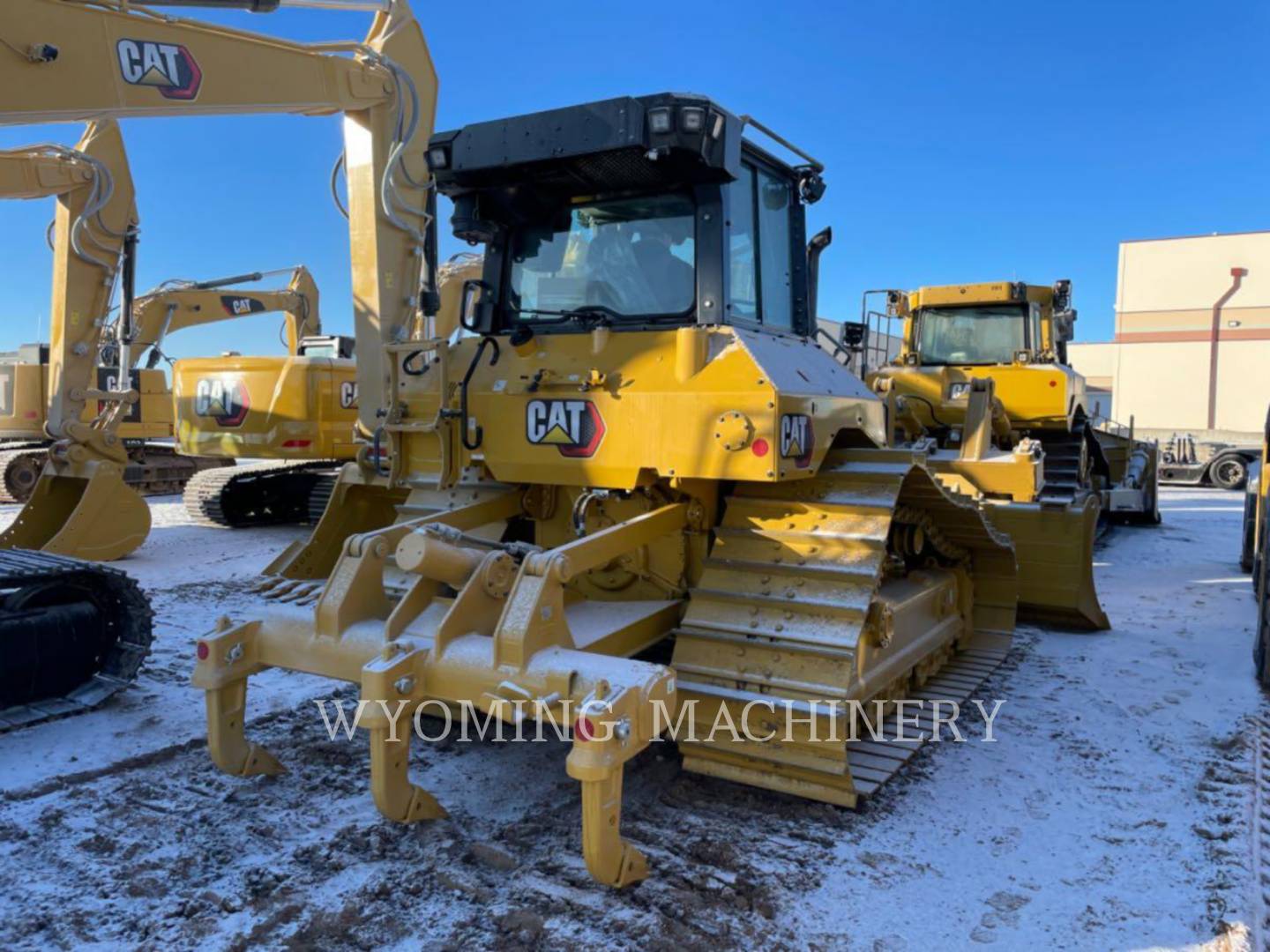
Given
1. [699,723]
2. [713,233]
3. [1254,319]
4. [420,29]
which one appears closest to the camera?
[699,723]

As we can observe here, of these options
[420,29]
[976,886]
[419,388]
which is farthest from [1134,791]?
[420,29]

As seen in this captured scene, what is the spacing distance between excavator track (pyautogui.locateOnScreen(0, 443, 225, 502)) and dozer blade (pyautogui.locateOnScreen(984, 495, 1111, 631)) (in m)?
10.9

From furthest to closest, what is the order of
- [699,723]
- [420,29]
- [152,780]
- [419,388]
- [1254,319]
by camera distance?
[1254,319], [420,29], [419,388], [152,780], [699,723]

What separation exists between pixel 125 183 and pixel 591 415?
7.51 meters

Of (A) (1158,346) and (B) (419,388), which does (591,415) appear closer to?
(B) (419,388)

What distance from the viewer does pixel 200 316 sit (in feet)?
46.1

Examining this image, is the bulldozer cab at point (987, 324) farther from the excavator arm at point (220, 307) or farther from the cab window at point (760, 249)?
the excavator arm at point (220, 307)

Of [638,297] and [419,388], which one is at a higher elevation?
[638,297]

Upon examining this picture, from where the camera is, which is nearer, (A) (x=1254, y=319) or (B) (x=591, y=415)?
(B) (x=591, y=415)

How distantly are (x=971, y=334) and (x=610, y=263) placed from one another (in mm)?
7275

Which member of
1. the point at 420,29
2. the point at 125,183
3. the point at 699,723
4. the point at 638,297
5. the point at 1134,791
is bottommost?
the point at 1134,791

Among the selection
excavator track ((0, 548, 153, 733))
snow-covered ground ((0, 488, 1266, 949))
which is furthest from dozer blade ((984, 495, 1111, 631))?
excavator track ((0, 548, 153, 733))

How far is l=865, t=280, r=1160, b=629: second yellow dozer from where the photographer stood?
652cm

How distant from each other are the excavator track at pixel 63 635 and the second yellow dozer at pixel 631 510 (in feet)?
2.47
